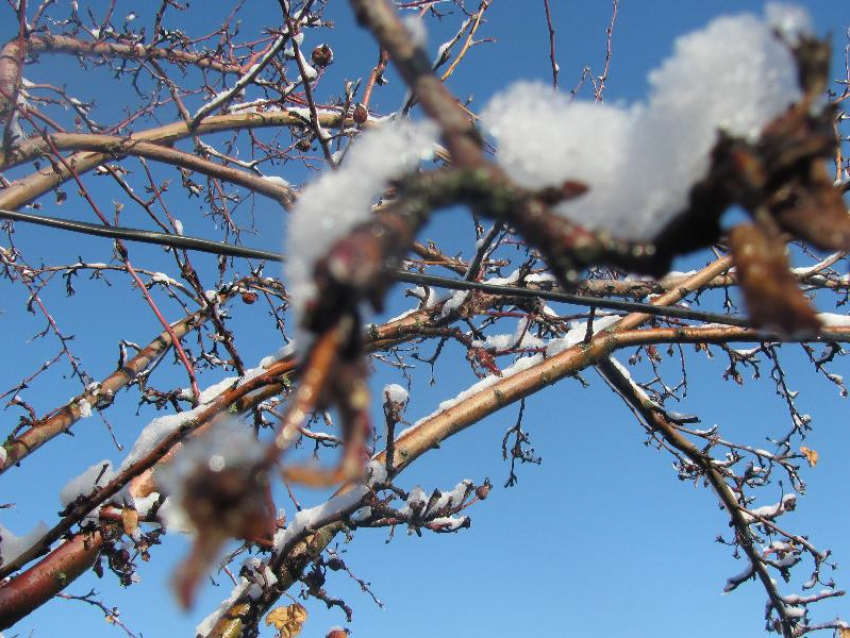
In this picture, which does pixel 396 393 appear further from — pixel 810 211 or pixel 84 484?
pixel 810 211

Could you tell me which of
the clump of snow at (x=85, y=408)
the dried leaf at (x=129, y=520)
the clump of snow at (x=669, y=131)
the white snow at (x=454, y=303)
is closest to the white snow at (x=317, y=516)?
the dried leaf at (x=129, y=520)

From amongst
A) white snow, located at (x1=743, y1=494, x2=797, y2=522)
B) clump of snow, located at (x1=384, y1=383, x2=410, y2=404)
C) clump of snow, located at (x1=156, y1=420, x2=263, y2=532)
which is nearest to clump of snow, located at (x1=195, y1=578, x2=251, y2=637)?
clump of snow, located at (x1=384, y1=383, x2=410, y2=404)

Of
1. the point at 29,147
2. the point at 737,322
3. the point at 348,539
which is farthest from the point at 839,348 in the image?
the point at 29,147

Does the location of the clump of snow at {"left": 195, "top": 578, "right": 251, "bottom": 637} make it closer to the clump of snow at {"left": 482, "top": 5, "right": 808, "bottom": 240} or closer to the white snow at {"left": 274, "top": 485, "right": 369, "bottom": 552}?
the white snow at {"left": 274, "top": 485, "right": 369, "bottom": 552}

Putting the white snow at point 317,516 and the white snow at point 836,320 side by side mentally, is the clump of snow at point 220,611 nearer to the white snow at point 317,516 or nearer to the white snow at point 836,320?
the white snow at point 317,516

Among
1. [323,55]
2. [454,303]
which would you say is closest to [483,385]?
[454,303]

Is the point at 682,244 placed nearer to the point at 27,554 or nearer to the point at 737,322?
the point at 737,322
